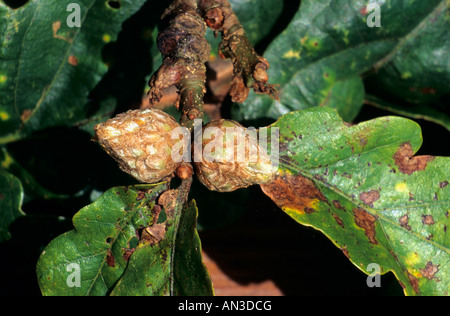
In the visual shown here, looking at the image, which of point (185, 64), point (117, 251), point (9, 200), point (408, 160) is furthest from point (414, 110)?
point (9, 200)

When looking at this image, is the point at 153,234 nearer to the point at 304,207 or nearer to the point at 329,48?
the point at 304,207

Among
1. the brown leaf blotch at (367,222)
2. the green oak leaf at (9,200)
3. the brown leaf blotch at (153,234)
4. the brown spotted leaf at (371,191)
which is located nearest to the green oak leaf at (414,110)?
the brown spotted leaf at (371,191)

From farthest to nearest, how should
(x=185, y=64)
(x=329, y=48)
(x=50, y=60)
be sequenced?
(x=329, y=48), (x=50, y=60), (x=185, y=64)

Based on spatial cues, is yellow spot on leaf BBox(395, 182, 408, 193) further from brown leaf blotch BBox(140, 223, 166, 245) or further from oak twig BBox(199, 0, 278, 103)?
brown leaf blotch BBox(140, 223, 166, 245)

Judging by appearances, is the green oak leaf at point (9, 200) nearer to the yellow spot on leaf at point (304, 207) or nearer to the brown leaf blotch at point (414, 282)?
the yellow spot on leaf at point (304, 207)

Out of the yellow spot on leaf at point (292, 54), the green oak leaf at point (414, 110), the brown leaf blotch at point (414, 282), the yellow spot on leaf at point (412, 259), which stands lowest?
the brown leaf blotch at point (414, 282)

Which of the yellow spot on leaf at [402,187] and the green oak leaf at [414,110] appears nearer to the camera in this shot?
the yellow spot on leaf at [402,187]
